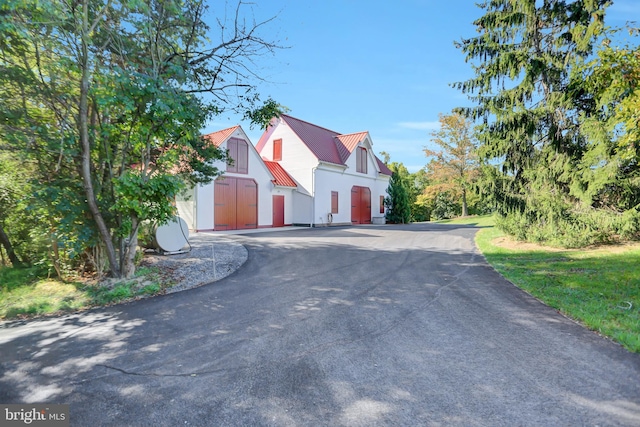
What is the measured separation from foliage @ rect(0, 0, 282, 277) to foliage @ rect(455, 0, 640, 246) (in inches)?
320

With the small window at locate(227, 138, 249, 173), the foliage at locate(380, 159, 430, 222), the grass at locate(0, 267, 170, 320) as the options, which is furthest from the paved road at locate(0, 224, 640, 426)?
the foliage at locate(380, 159, 430, 222)

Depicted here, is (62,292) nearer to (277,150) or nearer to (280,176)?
(280,176)

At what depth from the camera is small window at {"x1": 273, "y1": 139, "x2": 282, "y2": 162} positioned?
21825mm

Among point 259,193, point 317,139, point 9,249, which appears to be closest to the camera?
point 9,249

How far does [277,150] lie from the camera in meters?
22.0

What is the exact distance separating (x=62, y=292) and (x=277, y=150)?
55.7 ft

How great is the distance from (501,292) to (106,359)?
6.09 metres

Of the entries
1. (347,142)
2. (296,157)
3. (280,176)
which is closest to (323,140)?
(347,142)

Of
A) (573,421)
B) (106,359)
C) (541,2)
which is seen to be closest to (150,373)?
(106,359)

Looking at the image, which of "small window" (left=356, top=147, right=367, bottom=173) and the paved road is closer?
the paved road

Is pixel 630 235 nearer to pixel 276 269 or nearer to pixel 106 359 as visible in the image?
pixel 276 269

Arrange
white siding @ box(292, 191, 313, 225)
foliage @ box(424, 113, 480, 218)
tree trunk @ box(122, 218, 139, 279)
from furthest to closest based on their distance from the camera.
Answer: foliage @ box(424, 113, 480, 218) → white siding @ box(292, 191, 313, 225) → tree trunk @ box(122, 218, 139, 279)

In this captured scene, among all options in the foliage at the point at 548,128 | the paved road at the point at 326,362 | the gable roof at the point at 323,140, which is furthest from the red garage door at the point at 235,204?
the foliage at the point at 548,128

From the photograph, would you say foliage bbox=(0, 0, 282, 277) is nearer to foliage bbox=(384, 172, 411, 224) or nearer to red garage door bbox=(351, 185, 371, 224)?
red garage door bbox=(351, 185, 371, 224)
